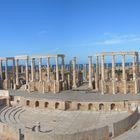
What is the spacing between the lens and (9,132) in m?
19.5

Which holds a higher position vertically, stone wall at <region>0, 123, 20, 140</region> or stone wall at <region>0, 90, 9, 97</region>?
stone wall at <region>0, 90, 9, 97</region>

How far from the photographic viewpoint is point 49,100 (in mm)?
31594

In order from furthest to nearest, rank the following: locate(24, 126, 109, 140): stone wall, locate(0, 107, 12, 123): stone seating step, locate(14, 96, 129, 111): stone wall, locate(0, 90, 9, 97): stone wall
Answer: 1. locate(0, 90, 9, 97): stone wall
2. locate(14, 96, 129, 111): stone wall
3. locate(0, 107, 12, 123): stone seating step
4. locate(24, 126, 109, 140): stone wall

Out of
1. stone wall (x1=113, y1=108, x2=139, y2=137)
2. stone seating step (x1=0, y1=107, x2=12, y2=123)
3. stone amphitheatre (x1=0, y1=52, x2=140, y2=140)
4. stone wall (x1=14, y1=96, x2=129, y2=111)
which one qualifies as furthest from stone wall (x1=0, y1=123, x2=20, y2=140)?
stone wall (x1=14, y1=96, x2=129, y2=111)

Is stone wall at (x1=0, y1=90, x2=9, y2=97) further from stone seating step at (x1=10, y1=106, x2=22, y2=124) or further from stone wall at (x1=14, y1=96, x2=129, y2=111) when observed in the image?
stone seating step at (x1=10, y1=106, x2=22, y2=124)

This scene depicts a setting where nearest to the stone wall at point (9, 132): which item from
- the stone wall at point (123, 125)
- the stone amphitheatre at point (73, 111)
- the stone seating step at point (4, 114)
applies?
the stone amphitheatre at point (73, 111)

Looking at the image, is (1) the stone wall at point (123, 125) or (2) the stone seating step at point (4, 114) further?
(2) the stone seating step at point (4, 114)

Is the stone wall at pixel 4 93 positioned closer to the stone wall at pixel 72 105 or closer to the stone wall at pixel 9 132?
the stone wall at pixel 72 105

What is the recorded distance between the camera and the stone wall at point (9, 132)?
18625 millimetres

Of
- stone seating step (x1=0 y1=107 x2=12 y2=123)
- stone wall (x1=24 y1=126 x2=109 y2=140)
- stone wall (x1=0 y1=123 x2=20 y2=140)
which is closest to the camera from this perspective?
stone wall (x1=24 y1=126 x2=109 y2=140)

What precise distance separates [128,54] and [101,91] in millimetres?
5756

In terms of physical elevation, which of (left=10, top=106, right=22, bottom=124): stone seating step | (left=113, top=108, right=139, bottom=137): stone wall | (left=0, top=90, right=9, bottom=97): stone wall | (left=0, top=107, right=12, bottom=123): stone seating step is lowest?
(left=10, top=106, right=22, bottom=124): stone seating step

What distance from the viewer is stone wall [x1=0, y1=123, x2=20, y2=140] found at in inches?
733

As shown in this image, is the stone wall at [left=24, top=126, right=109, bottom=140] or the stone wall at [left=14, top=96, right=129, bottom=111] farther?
the stone wall at [left=14, top=96, right=129, bottom=111]
